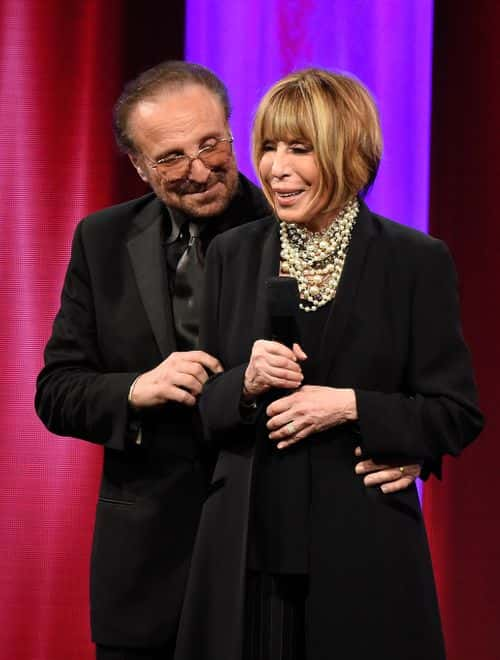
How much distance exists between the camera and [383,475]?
5.54 ft

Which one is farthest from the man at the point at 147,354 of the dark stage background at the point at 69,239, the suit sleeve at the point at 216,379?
the dark stage background at the point at 69,239

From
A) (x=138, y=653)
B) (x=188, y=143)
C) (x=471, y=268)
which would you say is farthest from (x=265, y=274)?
(x=471, y=268)

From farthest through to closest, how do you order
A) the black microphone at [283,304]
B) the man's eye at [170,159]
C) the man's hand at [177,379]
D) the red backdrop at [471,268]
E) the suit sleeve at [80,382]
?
1. the red backdrop at [471,268]
2. the man's eye at [170,159]
3. the suit sleeve at [80,382]
4. the man's hand at [177,379]
5. the black microphone at [283,304]

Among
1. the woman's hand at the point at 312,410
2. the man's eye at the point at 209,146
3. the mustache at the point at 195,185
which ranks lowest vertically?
the woman's hand at the point at 312,410

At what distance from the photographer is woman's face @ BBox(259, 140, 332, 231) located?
1.68 meters

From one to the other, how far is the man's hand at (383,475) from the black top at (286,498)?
0.27ft

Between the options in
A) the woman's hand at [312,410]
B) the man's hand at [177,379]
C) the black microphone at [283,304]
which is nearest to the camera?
the black microphone at [283,304]

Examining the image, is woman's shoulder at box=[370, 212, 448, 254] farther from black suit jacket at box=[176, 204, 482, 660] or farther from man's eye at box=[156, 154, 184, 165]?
man's eye at box=[156, 154, 184, 165]

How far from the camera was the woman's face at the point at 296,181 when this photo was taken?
1.68 m

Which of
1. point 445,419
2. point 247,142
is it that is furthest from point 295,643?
point 247,142

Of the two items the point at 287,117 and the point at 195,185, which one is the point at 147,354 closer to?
the point at 195,185

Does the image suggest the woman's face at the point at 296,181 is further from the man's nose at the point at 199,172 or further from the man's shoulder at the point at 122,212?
the man's shoulder at the point at 122,212

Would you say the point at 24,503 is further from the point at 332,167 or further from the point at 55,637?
the point at 332,167

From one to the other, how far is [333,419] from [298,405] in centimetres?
6
